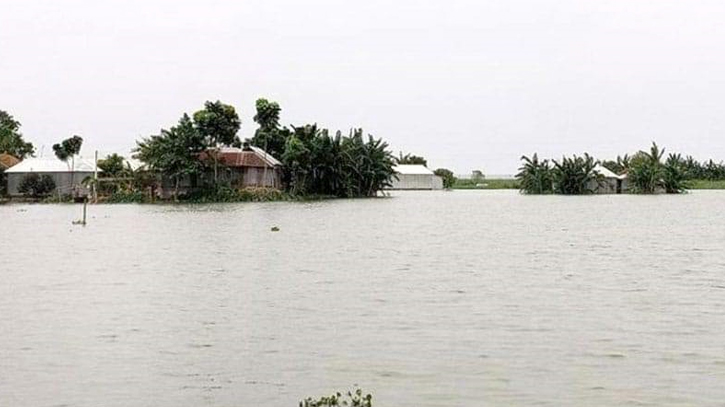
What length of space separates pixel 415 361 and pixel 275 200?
56236 millimetres

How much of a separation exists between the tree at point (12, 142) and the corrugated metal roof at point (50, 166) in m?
12.4

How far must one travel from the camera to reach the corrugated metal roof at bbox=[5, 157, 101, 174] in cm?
7056

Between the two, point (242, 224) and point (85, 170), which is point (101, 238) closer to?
point (242, 224)

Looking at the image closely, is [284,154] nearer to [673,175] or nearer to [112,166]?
[112,166]

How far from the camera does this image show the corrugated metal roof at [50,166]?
232 feet

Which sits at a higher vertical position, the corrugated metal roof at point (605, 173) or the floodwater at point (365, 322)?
the corrugated metal roof at point (605, 173)

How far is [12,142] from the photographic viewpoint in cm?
8506

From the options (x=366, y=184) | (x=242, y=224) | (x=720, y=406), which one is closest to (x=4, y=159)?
(x=366, y=184)

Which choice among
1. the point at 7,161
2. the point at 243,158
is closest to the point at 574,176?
the point at 243,158

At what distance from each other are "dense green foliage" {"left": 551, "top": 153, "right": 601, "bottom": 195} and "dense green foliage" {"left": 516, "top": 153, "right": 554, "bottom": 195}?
1.56 ft

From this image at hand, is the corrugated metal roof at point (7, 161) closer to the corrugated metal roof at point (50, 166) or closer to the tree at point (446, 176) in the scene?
the corrugated metal roof at point (50, 166)

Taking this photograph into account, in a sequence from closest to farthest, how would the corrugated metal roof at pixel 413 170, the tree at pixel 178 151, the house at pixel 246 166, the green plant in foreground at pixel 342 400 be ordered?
the green plant in foreground at pixel 342 400, the tree at pixel 178 151, the house at pixel 246 166, the corrugated metal roof at pixel 413 170

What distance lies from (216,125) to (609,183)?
45348 millimetres

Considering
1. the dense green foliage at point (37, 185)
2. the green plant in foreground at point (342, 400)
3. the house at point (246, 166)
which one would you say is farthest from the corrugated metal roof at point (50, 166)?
the green plant in foreground at point (342, 400)
